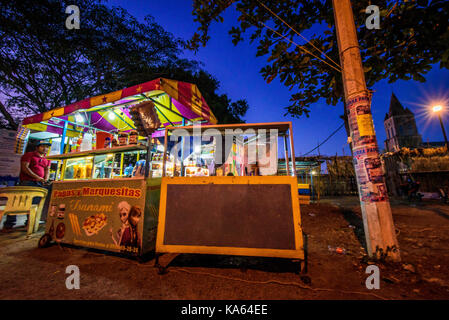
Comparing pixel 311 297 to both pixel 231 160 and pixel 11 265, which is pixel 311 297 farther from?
pixel 11 265

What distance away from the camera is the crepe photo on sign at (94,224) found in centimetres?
320

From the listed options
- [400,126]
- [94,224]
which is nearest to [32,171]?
[94,224]

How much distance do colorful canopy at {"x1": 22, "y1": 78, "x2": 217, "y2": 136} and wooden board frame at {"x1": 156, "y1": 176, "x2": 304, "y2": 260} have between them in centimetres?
228

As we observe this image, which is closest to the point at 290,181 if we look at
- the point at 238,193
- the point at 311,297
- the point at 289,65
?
the point at 238,193

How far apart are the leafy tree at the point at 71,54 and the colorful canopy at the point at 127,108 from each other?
658 cm

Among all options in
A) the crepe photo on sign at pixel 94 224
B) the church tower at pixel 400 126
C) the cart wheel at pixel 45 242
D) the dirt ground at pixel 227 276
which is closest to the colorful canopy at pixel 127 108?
the crepe photo on sign at pixel 94 224

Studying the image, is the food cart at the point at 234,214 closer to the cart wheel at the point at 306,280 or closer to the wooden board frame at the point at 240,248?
the wooden board frame at the point at 240,248

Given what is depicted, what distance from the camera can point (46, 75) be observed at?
421 inches

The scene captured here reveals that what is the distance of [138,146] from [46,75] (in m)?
Result: 13.3

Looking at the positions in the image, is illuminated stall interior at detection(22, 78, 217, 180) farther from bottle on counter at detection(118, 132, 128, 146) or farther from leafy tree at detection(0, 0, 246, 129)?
leafy tree at detection(0, 0, 246, 129)

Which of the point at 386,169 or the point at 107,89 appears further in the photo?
the point at 386,169

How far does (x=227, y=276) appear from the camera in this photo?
7.79ft

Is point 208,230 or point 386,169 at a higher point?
point 386,169

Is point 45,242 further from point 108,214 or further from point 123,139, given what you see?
point 123,139
